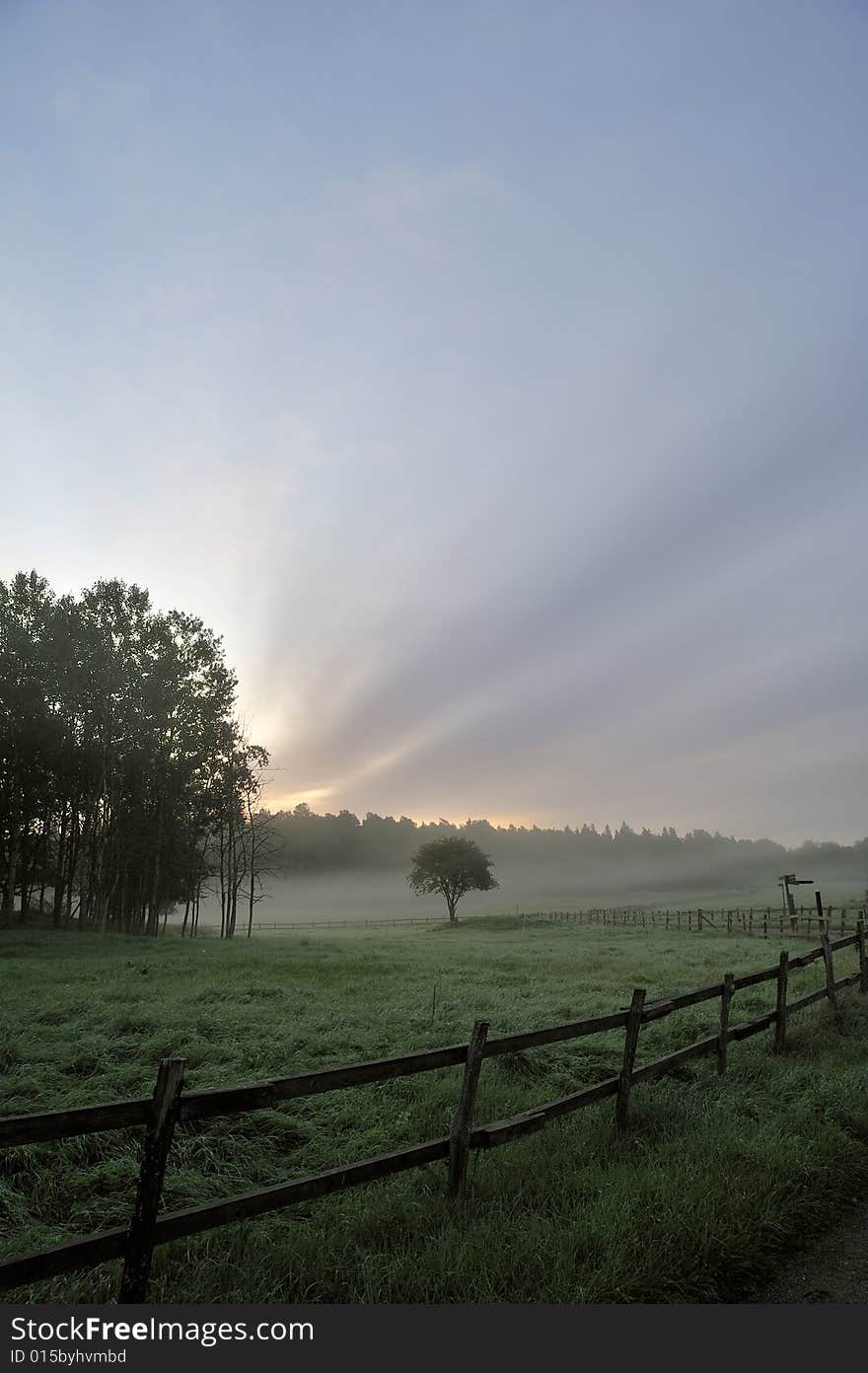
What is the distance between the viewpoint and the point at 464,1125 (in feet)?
18.7

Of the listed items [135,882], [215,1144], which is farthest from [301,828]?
[215,1144]

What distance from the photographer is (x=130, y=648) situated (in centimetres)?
3941

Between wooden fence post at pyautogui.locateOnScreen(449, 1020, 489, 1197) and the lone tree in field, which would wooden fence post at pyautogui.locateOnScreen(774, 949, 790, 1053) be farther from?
the lone tree in field

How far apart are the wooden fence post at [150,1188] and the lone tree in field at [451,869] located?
3302 inches

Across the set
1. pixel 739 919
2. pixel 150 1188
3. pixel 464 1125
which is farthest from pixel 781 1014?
pixel 739 919

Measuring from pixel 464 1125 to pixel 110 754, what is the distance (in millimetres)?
37464

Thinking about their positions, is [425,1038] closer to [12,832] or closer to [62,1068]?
[62,1068]

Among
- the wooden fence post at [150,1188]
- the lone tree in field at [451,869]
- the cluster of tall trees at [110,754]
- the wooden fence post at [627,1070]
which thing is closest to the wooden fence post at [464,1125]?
the wooden fence post at [627,1070]

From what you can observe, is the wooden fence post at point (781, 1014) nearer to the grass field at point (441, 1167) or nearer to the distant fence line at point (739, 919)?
the grass field at point (441, 1167)

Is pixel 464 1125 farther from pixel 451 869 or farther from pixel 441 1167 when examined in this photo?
pixel 451 869

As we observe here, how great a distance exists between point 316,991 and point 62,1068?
8.61 meters

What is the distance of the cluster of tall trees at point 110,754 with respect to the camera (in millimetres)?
36344

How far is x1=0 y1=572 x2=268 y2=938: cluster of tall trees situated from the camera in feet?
119

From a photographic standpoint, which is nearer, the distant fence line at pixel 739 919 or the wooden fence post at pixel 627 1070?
the wooden fence post at pixel 627 1070
